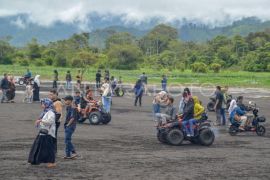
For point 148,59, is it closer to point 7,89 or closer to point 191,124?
point 7,89

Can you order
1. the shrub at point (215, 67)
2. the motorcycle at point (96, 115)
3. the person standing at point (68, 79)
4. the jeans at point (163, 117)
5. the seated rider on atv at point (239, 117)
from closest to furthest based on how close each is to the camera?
1. the jeans at point (163, 117)
2. the seated rider on atv at point (239, 117)
3. the motorcycle at point (96, 115)
4. the person standing at point (68, 79)
5. the shrub at point (215, 67)

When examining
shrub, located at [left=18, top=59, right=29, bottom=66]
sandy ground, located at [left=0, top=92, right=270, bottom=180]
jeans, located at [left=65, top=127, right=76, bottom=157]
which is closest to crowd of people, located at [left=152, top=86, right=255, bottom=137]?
sandy ground, located at [left=0, top=92, right=270, bottom=180]

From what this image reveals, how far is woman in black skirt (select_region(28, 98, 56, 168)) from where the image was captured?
12.5 m

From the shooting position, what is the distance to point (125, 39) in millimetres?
134375

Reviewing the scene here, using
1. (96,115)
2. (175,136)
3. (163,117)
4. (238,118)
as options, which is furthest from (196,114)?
(96,115)

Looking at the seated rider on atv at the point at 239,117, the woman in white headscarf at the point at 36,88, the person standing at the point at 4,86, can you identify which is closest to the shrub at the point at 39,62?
the woman in white headscarf at the point at 36,88

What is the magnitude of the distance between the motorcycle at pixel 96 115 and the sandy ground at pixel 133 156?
0.34 meters

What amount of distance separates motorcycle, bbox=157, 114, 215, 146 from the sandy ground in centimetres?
22

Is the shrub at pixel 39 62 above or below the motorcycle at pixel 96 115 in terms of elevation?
above

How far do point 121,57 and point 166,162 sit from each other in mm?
80650

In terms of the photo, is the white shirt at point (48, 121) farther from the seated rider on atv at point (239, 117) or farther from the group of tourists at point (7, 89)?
the group of tourists at point (7, 89)

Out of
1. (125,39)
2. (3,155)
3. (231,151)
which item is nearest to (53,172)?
(3,155)

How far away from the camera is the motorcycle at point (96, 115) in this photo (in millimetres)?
21781

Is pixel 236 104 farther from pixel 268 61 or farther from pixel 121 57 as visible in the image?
pixel 121 57
